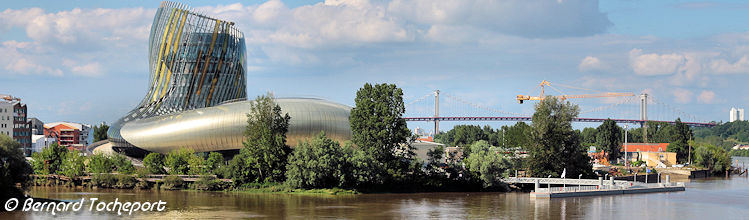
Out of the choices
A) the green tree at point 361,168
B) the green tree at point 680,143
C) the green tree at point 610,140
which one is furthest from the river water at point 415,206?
the green tree at point 680,143

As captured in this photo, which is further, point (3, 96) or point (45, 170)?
point (3, 96)

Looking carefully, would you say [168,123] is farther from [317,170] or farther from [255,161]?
[317,170]

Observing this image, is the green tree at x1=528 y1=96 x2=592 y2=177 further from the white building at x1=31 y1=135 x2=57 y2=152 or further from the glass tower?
the white building at x1=31 y1=135 x2=57 y2=152

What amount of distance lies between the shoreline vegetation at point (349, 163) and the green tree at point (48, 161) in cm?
10

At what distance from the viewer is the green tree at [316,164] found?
67250 mm

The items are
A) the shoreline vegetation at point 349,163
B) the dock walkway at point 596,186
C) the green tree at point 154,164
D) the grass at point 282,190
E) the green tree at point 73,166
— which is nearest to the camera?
the grass at point 282,190

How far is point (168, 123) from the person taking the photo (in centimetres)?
8756

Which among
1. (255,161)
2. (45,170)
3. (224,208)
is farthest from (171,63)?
(224,208)

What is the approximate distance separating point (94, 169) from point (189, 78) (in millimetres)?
24422

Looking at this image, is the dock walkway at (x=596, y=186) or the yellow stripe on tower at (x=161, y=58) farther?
the yellow stripe on tower at (x=161, y=58)

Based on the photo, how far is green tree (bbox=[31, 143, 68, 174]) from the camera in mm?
82250

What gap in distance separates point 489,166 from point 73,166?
39.5 meters

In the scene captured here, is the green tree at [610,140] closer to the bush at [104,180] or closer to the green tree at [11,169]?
the bush at [104,180]

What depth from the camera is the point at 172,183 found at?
7375 cm
